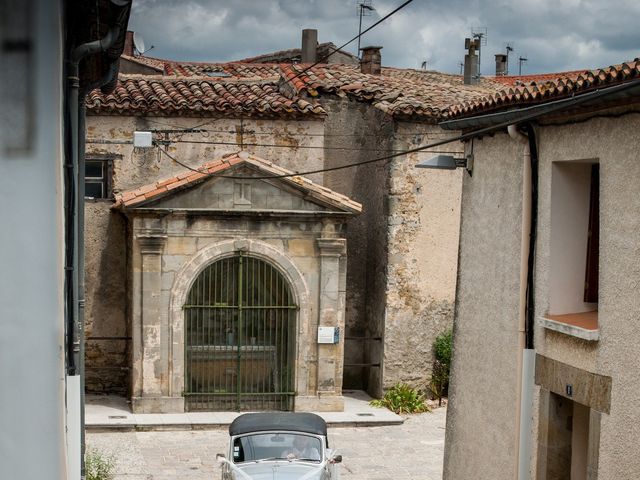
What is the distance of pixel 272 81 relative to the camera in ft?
74.3

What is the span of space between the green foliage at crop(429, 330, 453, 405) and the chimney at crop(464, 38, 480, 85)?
9438mm

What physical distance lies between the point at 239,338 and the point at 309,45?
39.0ft

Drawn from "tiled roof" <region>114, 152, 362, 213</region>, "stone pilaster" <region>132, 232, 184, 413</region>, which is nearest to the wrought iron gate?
"stone pilaster" <region>132, 232, 184, 413</region>

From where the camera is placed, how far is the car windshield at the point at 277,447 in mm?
12938

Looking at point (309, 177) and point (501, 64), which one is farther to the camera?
point (501, 64)

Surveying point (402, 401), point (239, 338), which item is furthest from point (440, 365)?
point (239, 338)

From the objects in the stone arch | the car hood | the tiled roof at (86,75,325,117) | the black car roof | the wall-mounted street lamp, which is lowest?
the car hood

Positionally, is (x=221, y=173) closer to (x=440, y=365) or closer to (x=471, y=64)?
(x=440, y=365)

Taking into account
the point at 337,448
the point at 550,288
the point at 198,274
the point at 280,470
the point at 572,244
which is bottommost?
the point at 337,448

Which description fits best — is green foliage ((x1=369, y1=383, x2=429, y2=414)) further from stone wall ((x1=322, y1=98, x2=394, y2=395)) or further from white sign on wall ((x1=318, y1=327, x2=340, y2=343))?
white sign on wall ((x1=318, y1=327, x2=340, y2=343))

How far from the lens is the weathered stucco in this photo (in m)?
8.88

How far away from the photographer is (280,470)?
12648 millimetres

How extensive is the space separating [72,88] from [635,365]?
498 cm

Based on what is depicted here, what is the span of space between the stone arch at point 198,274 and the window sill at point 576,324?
9.43 meters
